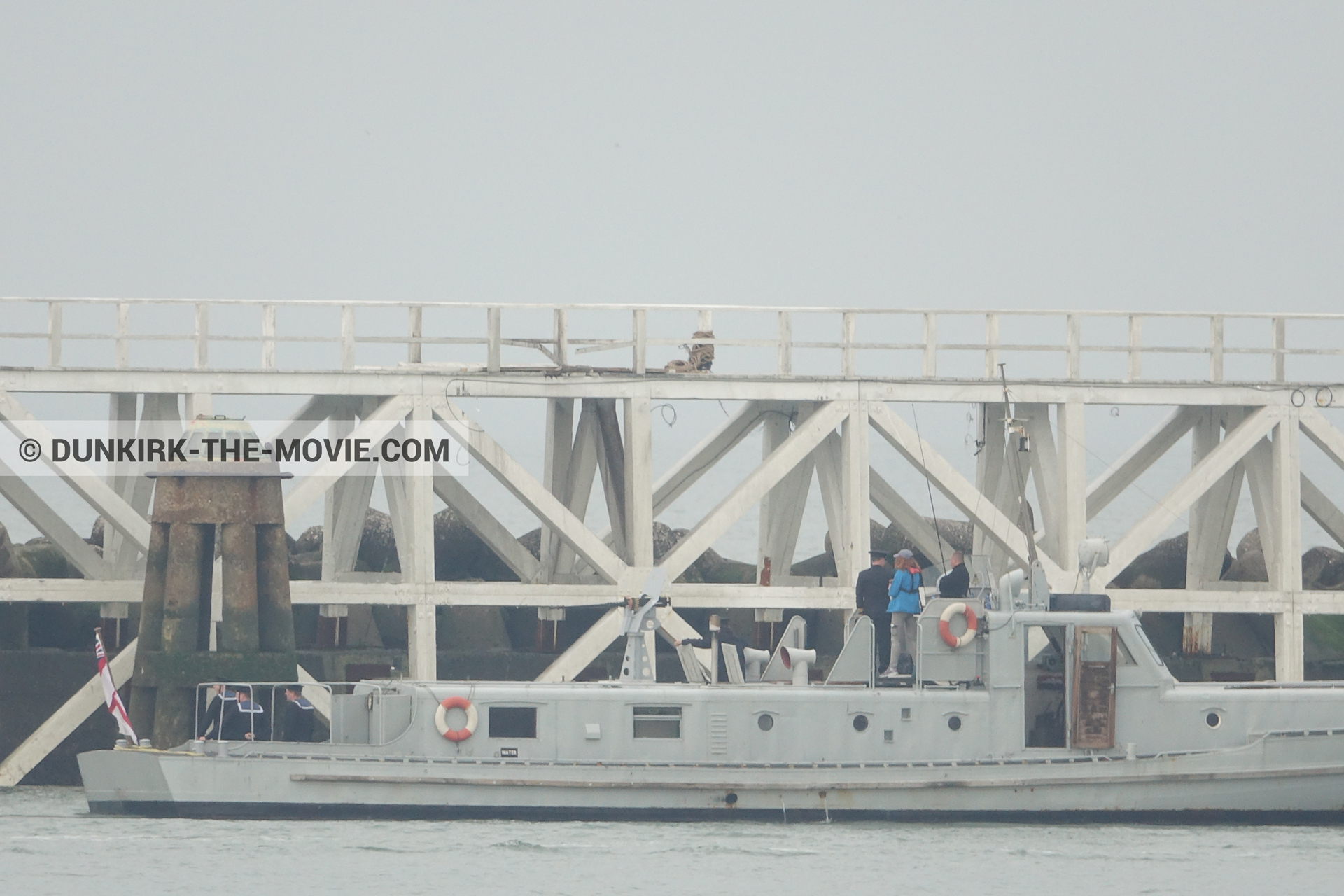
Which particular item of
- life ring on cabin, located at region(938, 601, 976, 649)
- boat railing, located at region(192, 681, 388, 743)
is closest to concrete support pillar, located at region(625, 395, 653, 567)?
boat railing, located at region(192, 681, 388, 743)

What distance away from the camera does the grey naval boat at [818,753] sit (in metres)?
26.4

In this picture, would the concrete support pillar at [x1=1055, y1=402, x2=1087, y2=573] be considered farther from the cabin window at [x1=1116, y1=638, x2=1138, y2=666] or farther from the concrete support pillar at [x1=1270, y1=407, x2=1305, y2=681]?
the cabin window at [x1=1116, y1=638, x2=1138, y2=666]

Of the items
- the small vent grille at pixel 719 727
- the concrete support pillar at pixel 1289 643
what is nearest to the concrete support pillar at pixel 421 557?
the small vent grille at pixel 719 727

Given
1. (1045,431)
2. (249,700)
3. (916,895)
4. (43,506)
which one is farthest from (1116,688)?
(43,506)

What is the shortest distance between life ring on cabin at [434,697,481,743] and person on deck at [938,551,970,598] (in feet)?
20.8

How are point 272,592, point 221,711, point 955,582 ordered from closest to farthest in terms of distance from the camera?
point 955,582 < point 221,711 < point 272,592

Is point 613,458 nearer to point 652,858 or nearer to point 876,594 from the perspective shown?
point 876,594

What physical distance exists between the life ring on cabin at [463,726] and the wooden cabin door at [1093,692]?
25.6 feet

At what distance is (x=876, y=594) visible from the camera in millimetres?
27219

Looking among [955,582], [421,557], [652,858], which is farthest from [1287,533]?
[421,557]

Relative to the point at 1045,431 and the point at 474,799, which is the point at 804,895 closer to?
the point at 474,799

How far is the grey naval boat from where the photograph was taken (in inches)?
1038

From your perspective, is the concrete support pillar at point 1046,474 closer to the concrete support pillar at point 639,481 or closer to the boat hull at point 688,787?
the concrete support pillar at point 639,481

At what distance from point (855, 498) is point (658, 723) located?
7232 mm
